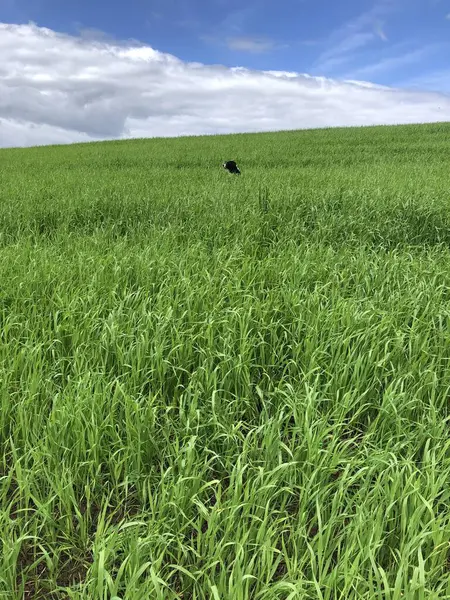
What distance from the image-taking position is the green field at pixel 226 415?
1.56m

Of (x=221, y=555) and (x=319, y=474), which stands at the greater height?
(x=319, y=474)

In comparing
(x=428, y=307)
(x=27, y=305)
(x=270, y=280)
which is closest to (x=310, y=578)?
(x=428, y=307)

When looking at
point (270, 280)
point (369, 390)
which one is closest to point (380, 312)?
point (369, 390)

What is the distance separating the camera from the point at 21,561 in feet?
5.69

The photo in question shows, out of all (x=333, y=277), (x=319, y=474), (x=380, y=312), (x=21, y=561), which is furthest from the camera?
(x=333, y=277)

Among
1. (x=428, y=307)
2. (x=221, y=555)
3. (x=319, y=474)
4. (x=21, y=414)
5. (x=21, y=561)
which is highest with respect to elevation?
(x=428, y=307)

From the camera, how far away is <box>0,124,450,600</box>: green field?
1.56 metres

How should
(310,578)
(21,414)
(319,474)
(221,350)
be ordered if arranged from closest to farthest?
(310,578), (319,474), (21,414), (221,350)

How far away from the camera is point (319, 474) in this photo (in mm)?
1885

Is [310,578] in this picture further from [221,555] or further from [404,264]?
[404,264]

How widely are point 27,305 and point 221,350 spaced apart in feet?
6.17

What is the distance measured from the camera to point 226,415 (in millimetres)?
2311

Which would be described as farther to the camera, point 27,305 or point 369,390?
point 27,305

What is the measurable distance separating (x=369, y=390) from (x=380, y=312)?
80 cm
